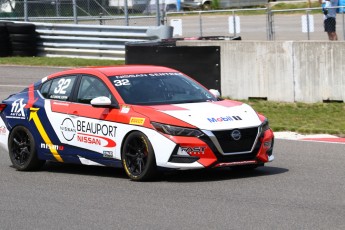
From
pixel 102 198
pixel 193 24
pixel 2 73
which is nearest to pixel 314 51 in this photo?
pixel 102 198

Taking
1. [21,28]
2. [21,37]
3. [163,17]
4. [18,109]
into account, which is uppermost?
[163,17]

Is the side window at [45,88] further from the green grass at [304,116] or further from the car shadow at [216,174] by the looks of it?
the green grass at [304,116]

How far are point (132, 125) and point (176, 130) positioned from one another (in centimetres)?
58

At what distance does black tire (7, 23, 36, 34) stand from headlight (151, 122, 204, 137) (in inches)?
753

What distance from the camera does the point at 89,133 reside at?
36.9ft

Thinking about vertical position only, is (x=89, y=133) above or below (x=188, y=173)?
above

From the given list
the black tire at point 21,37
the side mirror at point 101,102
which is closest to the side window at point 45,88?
the side mirror at point 101,102

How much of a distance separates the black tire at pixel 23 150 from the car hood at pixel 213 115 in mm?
2092

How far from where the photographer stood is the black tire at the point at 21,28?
28.8 m

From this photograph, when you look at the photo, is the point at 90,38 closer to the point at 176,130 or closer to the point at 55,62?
the point at 55,62

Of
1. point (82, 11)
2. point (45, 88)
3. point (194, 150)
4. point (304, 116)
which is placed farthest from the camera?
point (82, 11)

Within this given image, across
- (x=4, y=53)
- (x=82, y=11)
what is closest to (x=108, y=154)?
(x=82, y=11)

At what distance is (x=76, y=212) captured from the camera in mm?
9062

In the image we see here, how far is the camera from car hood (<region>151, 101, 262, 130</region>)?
10422 millimetres
